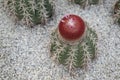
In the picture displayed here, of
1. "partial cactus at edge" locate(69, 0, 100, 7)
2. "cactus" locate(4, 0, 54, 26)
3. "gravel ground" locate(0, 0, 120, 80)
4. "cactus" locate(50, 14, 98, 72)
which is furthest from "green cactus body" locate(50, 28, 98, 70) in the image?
"partial cactus at edge" locate(69, 0, 100, 7)

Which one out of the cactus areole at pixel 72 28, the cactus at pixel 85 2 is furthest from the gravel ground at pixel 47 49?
the cactus areole at pixel 72 28

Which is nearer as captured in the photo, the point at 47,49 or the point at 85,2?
the point at 47,49

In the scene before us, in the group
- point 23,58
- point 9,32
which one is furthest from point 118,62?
point 9,32

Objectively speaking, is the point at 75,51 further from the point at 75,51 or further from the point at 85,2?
the point at 85,2

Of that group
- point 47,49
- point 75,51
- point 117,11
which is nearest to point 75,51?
point 75,51

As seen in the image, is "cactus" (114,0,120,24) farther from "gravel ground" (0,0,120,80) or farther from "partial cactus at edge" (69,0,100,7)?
"partial cactus at edge" (69,0,100,7)
